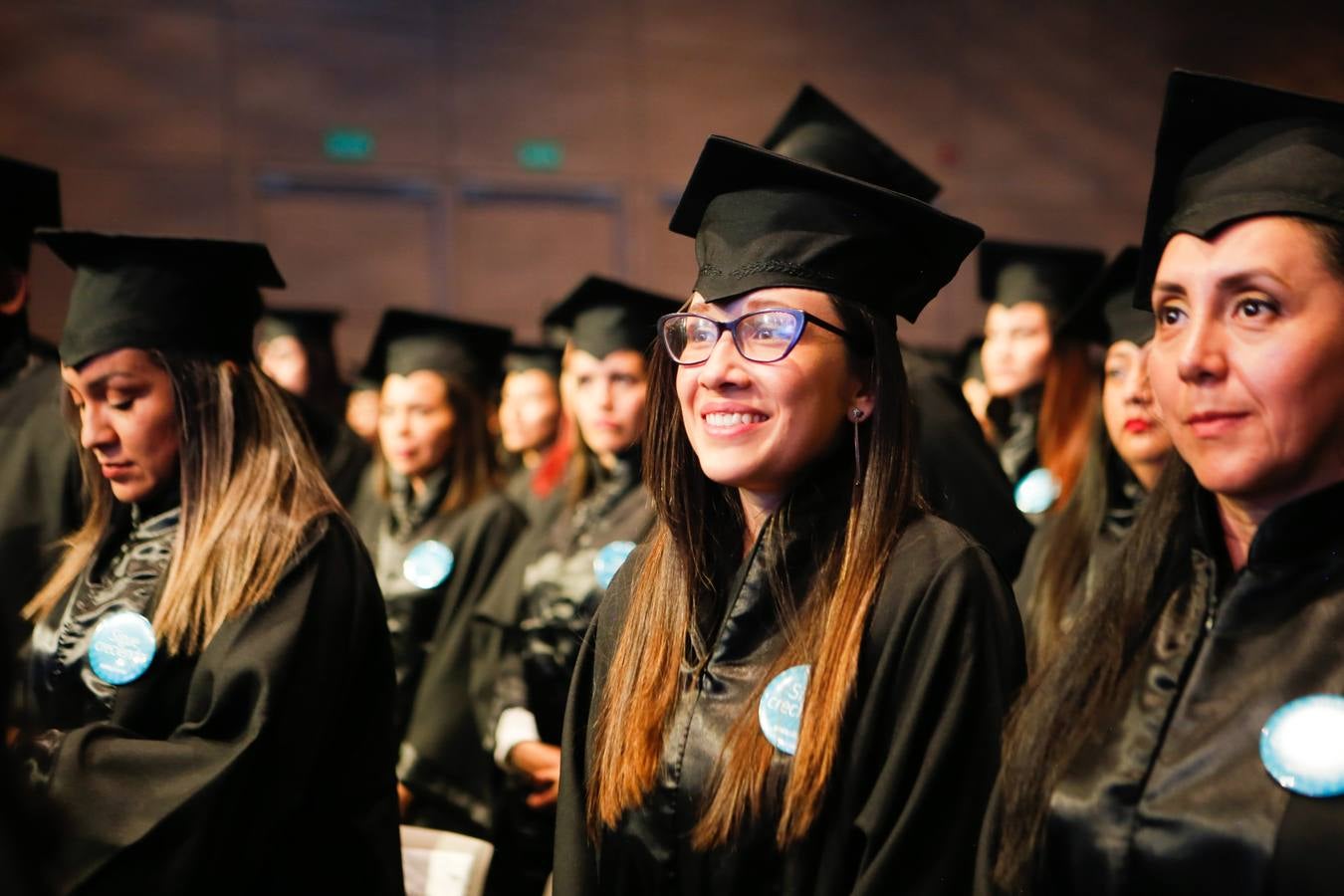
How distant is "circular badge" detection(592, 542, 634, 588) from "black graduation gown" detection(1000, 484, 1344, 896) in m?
2.14

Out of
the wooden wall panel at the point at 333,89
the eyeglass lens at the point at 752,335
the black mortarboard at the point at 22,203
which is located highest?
the wooden wall panel at the point at 333,89

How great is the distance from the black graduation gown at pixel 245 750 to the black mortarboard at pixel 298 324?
3.63m

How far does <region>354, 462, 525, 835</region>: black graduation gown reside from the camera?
3.94 metres

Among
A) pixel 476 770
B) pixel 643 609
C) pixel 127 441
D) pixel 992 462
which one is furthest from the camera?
pixel 476 770

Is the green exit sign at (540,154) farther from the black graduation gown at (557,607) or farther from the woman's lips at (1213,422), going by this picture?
the woman's lips at (1213,422)

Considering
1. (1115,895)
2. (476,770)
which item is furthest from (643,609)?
(476,770)

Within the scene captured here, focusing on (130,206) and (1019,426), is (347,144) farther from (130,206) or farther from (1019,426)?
(1019,426)

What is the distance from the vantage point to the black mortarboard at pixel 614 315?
416cm

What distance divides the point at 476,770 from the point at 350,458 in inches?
75.0

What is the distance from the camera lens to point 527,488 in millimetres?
5926

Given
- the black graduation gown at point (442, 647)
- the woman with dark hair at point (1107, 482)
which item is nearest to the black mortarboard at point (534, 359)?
the black graduation gown at point (442, 647)

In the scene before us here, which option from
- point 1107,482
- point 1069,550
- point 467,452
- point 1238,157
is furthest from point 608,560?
point 1238,157

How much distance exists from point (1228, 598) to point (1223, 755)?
20 cm

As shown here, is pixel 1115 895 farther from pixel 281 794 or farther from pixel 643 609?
pixel 281 794
